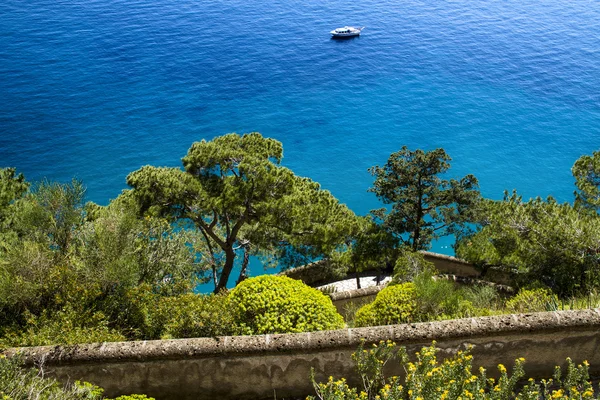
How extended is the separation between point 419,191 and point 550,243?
25.0ft

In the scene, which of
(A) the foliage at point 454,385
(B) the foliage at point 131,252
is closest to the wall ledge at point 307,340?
(A) the foliage at point 454,385

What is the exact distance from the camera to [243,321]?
8.56 m

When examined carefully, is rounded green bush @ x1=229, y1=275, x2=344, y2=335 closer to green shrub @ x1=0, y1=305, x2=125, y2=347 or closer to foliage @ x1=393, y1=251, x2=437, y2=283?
green shrub @ x1=0, y1=305, x2=125, y2=347

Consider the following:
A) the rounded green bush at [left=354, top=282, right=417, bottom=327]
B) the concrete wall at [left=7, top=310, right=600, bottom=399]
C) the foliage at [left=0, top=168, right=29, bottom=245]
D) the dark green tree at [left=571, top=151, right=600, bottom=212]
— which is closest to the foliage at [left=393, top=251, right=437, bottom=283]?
the dark green tree at [left=571, top=151, right=600, bottom=212]

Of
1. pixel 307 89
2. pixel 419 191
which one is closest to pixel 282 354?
pixel 419 191

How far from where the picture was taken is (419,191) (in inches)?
766

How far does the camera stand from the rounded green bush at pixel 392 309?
29.3 feet

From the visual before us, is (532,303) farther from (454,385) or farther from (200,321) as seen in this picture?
(200,321)

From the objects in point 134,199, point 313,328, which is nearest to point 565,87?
point 134,199

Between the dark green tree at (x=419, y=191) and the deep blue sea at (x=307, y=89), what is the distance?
8100 millimetres

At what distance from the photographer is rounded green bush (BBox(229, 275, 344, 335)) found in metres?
8.31

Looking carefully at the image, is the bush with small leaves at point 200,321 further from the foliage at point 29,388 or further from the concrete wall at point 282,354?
the foliage at point 29,388

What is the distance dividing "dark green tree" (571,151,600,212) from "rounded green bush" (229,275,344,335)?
919 centimetres

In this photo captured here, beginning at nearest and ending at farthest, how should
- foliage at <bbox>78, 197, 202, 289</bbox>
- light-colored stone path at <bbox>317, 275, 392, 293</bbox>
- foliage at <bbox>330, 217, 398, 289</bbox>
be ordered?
foliage at <bbox>78, 197, 202, 289</bbox>, foliage at <bbox>330, 217, 398, 289</bbox>, light-colored stone path at <bbox>317, 275, 392, 293</bbox>
